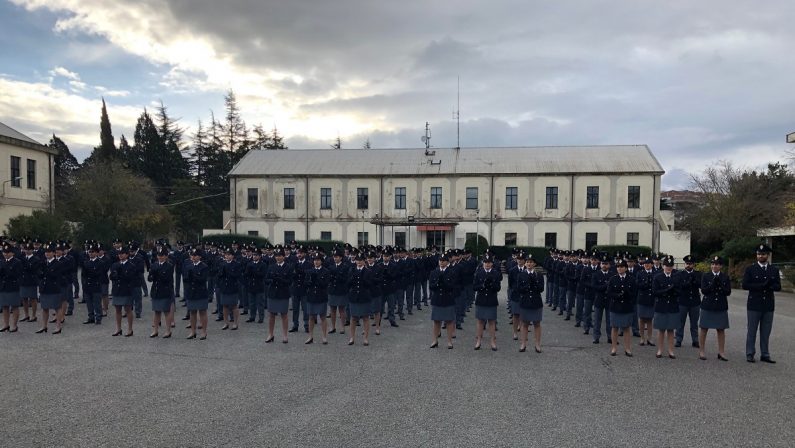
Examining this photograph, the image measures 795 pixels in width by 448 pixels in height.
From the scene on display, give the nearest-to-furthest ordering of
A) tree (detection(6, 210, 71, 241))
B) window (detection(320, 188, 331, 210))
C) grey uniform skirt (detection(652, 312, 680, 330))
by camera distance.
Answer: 1. grey uniform skirt (detection(652, 312, 680, 330))
2. tree (detection(6, 210, 71, 241))
3. window (detection(320, 188, 331, 210))

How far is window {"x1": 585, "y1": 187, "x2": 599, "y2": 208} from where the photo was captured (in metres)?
38.7

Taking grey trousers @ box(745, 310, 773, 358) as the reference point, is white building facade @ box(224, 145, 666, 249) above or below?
above

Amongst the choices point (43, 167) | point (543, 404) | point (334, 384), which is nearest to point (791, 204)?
point (543, 404)

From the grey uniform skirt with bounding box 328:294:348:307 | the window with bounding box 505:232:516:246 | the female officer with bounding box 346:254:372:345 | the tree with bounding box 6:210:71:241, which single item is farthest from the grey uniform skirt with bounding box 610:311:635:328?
the window with bounding box 505:232:516:246

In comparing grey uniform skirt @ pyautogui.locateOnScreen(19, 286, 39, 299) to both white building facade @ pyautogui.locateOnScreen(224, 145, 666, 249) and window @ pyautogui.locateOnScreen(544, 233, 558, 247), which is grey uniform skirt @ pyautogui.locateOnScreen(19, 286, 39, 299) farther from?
window @ pyautogui.locateOnScreen(544, 233, 558, 247)

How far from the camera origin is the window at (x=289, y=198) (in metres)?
41.9

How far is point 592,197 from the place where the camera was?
127 ft

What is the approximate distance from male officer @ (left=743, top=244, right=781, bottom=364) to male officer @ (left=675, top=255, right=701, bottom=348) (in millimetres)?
1019

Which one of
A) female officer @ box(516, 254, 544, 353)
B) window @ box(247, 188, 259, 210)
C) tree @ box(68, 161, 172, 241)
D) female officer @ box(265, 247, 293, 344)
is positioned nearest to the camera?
female officer @ box(516, 254, 544, 353)

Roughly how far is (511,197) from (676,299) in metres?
29.5

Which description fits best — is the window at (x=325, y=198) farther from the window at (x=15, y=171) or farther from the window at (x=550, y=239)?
the window at (x=15, y=171)

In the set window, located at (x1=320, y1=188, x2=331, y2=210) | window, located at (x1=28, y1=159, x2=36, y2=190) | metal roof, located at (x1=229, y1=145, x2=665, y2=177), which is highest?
metal roof, located at (x1=229, y1=145, x2=665, y2=177)

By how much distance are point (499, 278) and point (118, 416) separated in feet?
23.6

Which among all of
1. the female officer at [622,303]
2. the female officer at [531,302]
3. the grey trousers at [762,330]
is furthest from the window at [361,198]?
the grey trousers at [762,330]
